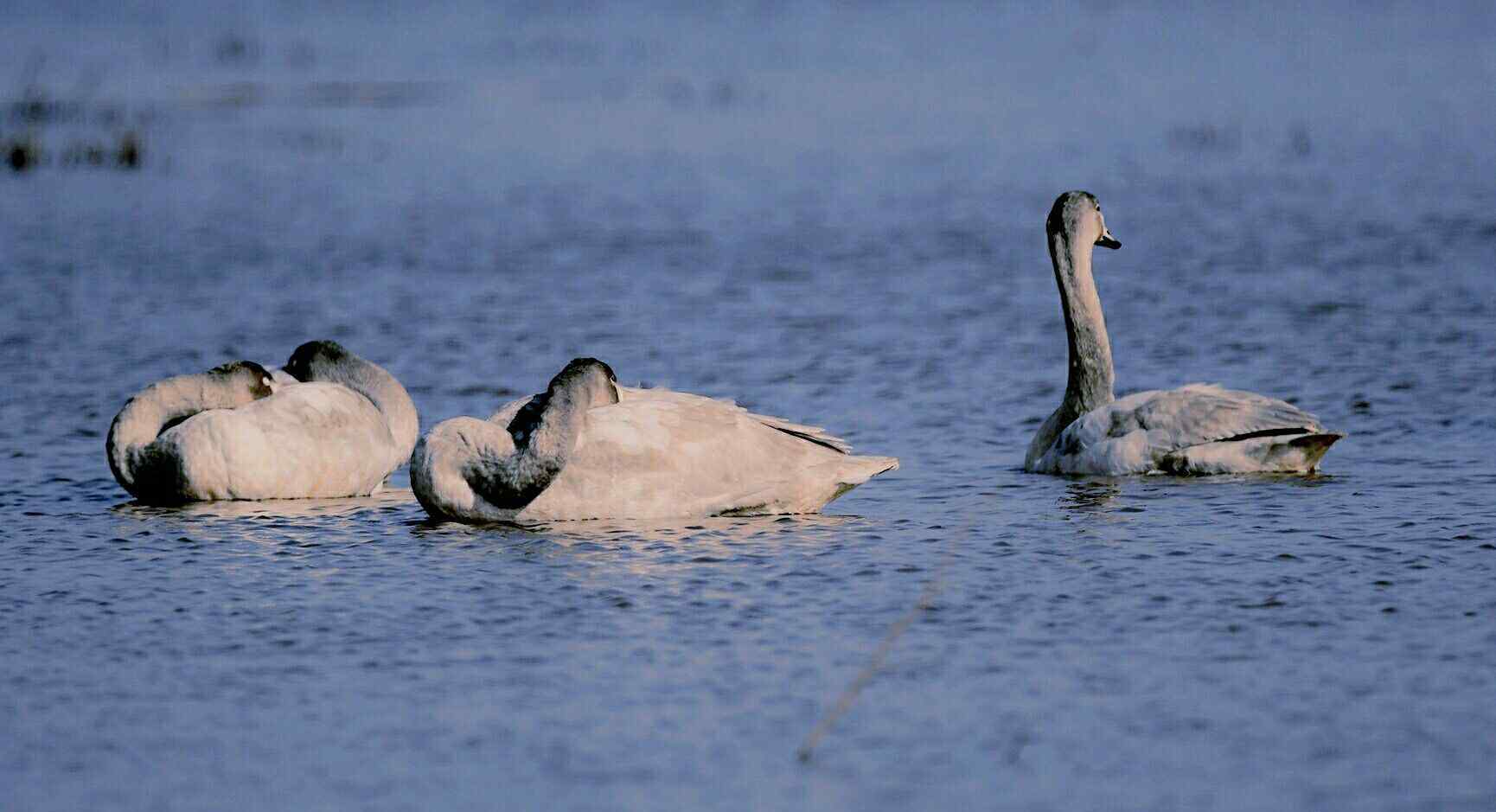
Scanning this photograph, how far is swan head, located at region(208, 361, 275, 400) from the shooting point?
36.5 feet

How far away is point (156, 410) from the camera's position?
10891mm

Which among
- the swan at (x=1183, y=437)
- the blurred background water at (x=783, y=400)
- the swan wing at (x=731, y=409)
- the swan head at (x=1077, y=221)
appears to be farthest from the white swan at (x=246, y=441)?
the swan head at (x=1077, y=221)

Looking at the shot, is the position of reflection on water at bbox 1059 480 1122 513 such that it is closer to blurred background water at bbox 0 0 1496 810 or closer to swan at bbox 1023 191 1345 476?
blurred background water at bbox 0 0 1496 810

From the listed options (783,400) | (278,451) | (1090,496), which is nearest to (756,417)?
(1090,496)

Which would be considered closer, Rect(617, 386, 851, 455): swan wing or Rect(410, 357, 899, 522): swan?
Rect(410, 357, 899, 522): swan

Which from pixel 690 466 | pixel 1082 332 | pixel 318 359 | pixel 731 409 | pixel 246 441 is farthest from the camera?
pixel 1082 332

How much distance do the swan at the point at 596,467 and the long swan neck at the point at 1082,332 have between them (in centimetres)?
213

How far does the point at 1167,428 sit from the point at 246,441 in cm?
419

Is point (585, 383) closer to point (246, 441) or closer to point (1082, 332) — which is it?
point (246, 441)

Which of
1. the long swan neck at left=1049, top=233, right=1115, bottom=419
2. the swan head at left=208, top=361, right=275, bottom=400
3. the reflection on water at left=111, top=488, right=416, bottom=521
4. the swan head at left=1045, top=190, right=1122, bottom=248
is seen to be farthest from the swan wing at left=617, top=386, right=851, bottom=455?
the swan head at left=1045, top=190, right=1122, bottom=248

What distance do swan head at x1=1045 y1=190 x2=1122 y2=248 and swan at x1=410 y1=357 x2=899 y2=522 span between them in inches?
117

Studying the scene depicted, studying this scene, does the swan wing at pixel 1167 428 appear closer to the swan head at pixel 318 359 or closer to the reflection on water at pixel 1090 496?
the reflection on water at pixel 1090 496

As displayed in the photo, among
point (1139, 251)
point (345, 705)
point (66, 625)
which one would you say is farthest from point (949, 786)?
point (1139, 251)

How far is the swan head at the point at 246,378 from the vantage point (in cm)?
1112
